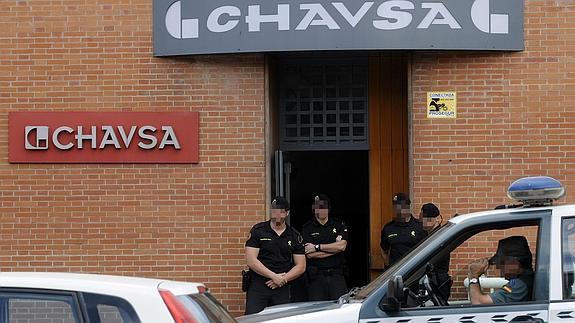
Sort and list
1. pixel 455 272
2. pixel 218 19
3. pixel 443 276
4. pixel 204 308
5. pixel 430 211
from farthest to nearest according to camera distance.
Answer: pixel 218 19
pixel 430 211
pixel 455 272
pixel 443 276
pixel 204 308

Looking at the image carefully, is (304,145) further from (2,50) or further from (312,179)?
(2,50)

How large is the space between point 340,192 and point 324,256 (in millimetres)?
2243

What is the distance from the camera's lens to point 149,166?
10.8m

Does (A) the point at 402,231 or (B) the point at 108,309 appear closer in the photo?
(B) the point at 108,309

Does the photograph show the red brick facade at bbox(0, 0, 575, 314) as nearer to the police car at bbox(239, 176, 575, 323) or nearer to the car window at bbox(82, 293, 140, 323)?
the police car at bbox(239, 176, 575, 323)

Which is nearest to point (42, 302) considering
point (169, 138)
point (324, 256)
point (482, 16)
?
point (324, 256)

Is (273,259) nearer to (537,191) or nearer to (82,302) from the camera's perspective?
(537,191)

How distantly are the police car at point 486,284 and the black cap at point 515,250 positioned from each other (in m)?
0.05

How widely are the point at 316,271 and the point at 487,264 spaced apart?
401 cm

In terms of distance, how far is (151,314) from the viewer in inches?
183

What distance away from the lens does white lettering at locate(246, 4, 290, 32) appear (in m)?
10.4

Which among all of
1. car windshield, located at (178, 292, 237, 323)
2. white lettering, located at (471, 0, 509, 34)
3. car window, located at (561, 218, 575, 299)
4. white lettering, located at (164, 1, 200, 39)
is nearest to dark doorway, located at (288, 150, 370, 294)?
white lettering, located at (164, 1, 200, 39)

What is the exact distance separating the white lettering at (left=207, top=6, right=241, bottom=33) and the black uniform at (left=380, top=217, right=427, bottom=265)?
2845 millimetres

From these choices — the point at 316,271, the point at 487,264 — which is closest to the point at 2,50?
the point at 316,271
